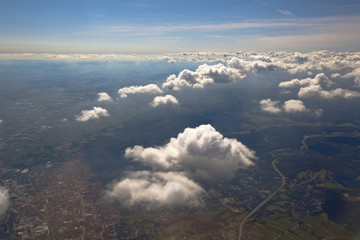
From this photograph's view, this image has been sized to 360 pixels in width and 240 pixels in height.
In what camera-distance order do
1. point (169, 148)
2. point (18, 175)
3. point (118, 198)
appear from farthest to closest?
Result: point (169, 148) < point (18, 175) < point (118, 198)

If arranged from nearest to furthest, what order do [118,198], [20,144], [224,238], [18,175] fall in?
[224,238]
[118,198]
[18,175]
[20,144]

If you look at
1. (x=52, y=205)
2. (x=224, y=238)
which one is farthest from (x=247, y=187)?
(x=52, y=205)

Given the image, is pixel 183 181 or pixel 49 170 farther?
pixel 49 170

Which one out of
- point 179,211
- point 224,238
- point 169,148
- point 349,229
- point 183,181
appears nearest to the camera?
point 224,238

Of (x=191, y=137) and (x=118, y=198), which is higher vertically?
(x=191, y=137)

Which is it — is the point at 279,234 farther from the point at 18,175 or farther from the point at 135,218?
the point at 18,175

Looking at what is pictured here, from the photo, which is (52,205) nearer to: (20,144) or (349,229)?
(20,144)

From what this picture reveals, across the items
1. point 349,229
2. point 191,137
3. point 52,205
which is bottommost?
point 349,229

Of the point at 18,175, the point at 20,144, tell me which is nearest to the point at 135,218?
the point at 18,175

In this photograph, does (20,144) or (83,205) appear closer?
(83,205)
